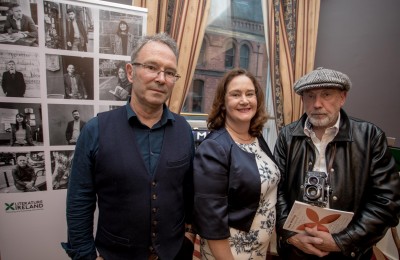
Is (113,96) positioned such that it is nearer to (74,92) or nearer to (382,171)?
(74,92)

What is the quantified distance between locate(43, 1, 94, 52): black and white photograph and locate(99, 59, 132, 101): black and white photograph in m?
0.15

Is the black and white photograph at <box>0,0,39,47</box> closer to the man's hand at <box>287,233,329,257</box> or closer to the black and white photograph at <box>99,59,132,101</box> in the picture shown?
the black and white photograph at <box>99,59,132,101</box>

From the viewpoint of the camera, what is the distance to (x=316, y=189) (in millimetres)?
1277

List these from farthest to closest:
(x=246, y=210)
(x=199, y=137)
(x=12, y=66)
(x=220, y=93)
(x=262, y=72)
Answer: (x=262, y=72) → (x=199, y=137) → (x=12, y=66) → (x=220, y=93) → (x=246, y=210)

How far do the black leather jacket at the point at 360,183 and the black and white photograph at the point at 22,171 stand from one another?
1.60m

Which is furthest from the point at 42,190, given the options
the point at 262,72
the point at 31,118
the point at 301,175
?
the point at 262,72

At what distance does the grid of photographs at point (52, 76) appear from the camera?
1496 mm

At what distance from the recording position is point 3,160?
153cm

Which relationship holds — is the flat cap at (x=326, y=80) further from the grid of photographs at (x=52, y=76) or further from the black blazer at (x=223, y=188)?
the grid of photographs at (x=52, y=76)

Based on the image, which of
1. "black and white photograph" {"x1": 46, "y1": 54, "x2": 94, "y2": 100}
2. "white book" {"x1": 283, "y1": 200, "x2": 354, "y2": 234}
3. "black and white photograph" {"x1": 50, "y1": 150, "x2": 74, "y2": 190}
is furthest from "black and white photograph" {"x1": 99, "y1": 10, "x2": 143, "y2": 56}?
"white book" {"x1": 283, "y1": 200, "x2": 354, "y2": 234}

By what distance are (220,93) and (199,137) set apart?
1259 mm

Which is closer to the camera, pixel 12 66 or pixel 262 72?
pixel 12 66

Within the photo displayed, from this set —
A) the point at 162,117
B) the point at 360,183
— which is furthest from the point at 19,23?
the point at 360,183

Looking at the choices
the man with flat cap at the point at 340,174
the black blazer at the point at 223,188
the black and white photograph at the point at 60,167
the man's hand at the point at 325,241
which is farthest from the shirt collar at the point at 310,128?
the black and white photograph at the point at 60,167
